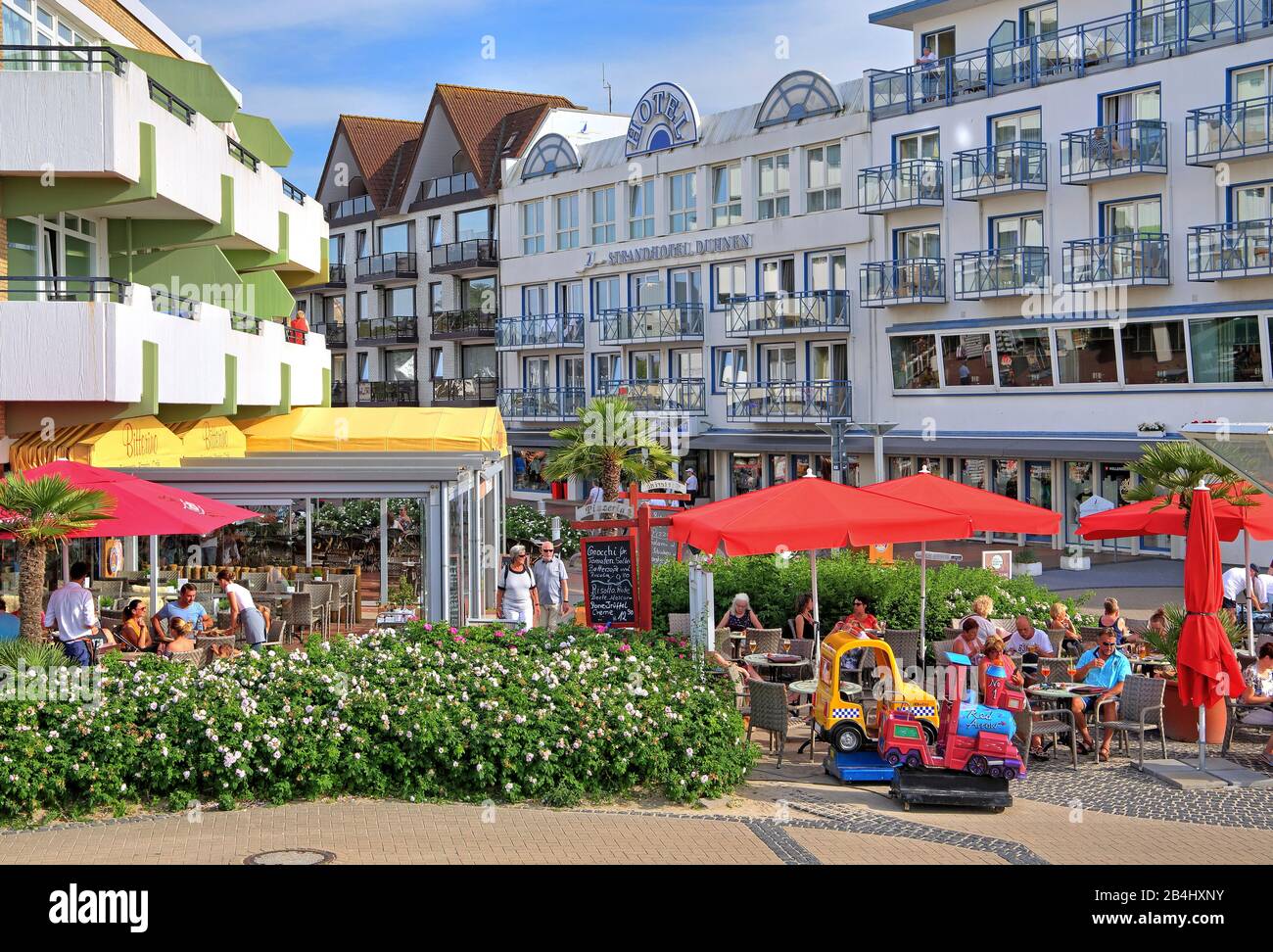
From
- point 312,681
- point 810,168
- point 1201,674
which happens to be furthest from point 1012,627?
point 810,168

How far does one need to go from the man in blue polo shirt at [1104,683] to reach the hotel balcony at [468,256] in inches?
1778

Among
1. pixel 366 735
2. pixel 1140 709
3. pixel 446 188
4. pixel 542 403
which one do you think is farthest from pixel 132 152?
pixel 446 188

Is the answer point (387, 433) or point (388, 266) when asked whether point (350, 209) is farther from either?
point (387, 433)

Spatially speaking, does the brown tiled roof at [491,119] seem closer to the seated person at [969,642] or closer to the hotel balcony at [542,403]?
the hotel balcony at [542,403]

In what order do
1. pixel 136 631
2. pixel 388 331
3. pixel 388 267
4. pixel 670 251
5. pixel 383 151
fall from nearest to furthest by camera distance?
1. pixel 136 631
2. pixel 670 251
3. pixel 388 331
4. pixel 388 267
5. pixel 383 151

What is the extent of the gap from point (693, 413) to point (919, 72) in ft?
43.6

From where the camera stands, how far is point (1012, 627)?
17328mm

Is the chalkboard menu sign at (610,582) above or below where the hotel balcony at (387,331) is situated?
below

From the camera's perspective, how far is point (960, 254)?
38.1 metres

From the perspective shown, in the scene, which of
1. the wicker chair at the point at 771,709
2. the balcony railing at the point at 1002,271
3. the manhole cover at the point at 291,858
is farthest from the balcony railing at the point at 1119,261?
the manhole cover at the point at 291,858

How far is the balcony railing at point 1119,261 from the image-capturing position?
33375mm

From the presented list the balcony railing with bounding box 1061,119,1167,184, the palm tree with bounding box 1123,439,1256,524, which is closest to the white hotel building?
the balcony railing with bounding box 1061,119,1167,184

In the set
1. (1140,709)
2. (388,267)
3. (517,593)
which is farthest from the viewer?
(388,267)

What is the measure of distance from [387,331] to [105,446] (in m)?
43.2
